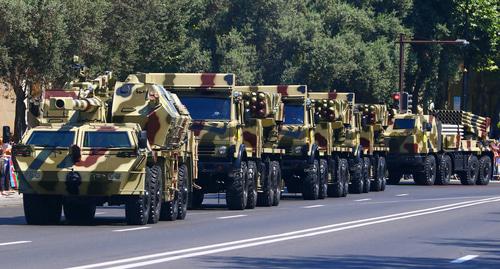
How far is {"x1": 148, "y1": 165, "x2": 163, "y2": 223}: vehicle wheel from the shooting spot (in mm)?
27469

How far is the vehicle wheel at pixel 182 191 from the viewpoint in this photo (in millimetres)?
29531

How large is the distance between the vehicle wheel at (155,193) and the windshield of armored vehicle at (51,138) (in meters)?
1.56

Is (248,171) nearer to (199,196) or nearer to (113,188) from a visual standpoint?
(199,196)

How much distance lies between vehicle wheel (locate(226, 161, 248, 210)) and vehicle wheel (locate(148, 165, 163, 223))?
6042 mm

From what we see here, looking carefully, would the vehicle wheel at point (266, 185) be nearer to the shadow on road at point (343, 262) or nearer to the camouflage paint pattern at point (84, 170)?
the camouflage paint pattern at point (84, 170)

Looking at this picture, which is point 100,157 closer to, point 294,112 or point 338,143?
point 294,112

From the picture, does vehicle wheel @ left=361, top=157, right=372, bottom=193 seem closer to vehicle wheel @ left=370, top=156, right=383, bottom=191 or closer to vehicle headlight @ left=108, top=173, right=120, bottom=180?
vehicle wheel @ left=370, top=156, right=383, bottom=191

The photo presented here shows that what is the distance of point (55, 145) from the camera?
27.0 meters

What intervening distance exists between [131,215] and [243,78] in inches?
1547

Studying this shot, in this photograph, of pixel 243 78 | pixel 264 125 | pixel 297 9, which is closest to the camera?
pixel 264 125

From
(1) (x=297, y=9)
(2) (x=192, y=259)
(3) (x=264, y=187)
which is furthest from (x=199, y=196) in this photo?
(1) (x=297, y=9)

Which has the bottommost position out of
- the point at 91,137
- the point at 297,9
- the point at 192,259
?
the point at 192,259

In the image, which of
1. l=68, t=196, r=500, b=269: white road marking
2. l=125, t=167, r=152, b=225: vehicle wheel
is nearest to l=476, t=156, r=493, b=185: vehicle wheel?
l=68, t=196, r=500, b=269: white road marking

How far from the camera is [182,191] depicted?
97.5ft
